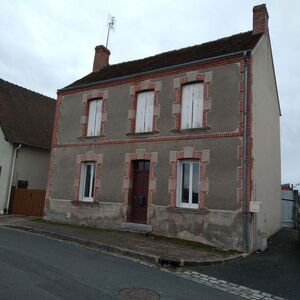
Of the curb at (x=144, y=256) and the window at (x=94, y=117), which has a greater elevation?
the window at (x=94, y=117)

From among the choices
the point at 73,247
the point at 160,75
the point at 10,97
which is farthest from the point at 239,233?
the point at 10,97

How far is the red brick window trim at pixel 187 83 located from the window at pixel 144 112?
45.8 inches

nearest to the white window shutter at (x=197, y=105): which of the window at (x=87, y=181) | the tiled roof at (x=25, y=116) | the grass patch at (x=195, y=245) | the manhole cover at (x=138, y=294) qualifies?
the grass patch at (x=195, y=245)

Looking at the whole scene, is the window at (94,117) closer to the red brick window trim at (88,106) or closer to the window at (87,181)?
the red brick window trim at (88,106)

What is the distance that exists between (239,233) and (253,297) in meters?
4.44

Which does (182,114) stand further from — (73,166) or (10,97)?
(10,97)

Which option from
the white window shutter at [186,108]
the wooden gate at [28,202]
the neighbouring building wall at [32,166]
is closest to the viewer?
the white window shutter at [186,108]

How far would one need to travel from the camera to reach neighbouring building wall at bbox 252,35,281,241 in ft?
40.5

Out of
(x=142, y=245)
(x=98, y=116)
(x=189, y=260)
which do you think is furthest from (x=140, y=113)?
(x=189, y=260)

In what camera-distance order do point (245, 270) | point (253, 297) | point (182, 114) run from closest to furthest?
point (253, 297) → point (245, 270) → point (182, 114)

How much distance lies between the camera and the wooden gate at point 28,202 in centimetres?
1831

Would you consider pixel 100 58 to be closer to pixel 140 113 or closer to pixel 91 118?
pixel 91 118

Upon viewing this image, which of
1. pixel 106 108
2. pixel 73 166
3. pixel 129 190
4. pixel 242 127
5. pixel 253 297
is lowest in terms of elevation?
pixel 253 297

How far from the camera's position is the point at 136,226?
43.8 feet
